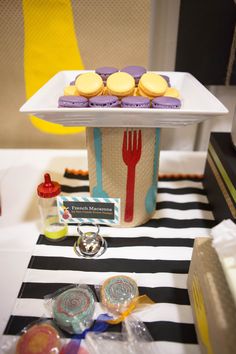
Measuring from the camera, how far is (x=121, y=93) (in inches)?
24.7

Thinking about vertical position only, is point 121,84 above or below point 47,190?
above

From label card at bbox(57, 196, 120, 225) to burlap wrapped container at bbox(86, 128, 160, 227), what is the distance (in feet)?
0.24

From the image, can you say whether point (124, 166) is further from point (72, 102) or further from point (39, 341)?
point (39, 341)

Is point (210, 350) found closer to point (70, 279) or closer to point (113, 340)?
point (113, 340)

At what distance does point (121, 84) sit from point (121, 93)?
22mm

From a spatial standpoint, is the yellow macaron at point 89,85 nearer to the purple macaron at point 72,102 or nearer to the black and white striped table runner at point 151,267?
the purple macaron at point 72,102

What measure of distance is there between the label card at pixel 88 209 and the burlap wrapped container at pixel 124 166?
74mm

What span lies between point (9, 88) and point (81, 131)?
0.29 meters

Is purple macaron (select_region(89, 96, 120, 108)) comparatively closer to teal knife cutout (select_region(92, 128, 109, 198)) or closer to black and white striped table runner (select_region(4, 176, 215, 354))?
teal knife cutout (select_region(92, 128, 109, 198))

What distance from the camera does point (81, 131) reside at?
1.10 metres

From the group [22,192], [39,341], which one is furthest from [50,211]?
[39,341]

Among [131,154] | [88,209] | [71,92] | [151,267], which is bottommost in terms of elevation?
[151,267]

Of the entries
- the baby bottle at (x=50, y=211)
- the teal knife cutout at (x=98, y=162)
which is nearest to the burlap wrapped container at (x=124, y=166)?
the teal knife cutout at (x=98, y=162)

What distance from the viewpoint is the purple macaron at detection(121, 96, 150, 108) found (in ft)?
1.93
